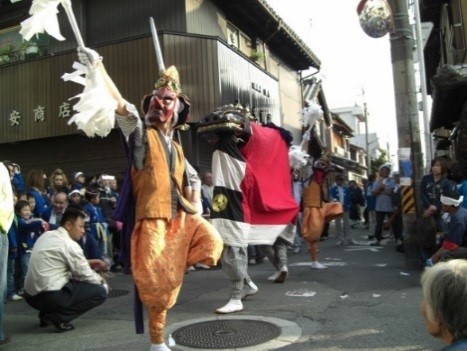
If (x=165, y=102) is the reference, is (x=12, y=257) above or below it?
below

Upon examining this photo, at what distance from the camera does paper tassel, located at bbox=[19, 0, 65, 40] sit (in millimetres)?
3234

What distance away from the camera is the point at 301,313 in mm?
4910

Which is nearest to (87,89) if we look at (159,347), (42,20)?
(42,20)

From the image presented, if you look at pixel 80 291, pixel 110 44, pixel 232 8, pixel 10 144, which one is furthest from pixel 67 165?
pixel 80 291

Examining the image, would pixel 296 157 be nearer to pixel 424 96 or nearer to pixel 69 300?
pixel 69 300

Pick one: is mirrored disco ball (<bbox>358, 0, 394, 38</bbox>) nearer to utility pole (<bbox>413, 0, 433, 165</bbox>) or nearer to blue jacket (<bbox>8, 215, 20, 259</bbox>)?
utility pole (<bbox>413, 0, 433, 165</bbox>)

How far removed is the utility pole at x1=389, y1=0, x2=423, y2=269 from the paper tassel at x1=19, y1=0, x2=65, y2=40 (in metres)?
5.86

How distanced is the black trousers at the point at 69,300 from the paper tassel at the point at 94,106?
6.95ft

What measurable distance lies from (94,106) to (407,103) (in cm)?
583

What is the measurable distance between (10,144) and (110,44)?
13.2 ft

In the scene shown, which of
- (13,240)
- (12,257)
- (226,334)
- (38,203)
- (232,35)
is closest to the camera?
(226,334)

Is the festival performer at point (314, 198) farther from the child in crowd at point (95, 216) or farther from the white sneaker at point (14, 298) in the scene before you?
the white sneaker at point (14, 298)

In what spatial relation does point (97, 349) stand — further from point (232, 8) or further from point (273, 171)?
point (232, 8)

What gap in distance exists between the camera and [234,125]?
5262mm
